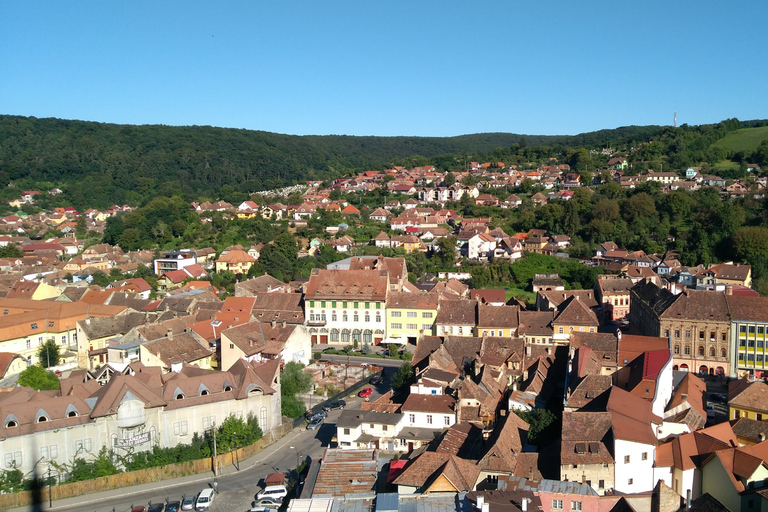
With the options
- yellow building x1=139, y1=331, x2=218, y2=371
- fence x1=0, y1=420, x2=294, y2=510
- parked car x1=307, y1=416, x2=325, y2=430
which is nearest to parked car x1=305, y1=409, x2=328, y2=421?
parked car x1=307, y1=416, x2=325, y2=430

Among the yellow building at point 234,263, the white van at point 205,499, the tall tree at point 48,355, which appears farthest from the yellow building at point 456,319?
the yellow building at point 234,263

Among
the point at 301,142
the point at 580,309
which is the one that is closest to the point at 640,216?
the point at 580,309

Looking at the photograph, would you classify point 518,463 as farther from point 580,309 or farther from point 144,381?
point 580,309

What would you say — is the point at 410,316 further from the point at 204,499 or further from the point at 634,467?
the point at 634,467

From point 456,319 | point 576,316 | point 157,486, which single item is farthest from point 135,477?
point 576,316

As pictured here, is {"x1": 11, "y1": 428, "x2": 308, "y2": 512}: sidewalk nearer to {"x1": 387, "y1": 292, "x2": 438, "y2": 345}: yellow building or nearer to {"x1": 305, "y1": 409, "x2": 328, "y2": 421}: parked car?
{"x1": 305, "y1": 409, "x2": 328, "y2": 421}: parked car

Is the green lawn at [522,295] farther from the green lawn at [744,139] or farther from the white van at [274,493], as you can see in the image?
the green lawn at [744,139]
